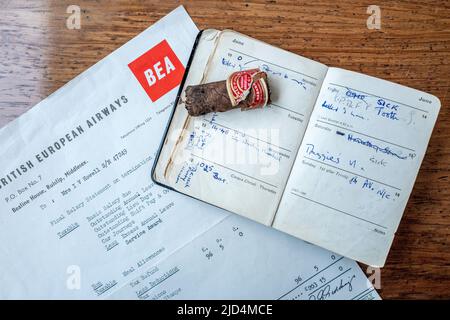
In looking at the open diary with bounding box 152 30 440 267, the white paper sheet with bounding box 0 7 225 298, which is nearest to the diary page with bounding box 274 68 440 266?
the open diary with bounding box 152 30 440 267

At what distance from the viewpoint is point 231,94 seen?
58cm

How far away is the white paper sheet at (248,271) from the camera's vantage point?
0.62m

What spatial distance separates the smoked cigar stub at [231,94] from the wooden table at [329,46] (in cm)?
7

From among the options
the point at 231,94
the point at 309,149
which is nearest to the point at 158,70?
the point at 231,94

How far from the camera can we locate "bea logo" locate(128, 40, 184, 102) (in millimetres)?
621

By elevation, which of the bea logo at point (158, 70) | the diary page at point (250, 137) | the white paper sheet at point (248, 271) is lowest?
the white paper sheet at point (248, 271)

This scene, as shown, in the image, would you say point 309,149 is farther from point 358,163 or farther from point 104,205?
point 104,205

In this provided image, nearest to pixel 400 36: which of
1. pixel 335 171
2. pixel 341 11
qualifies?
pixel 341 11

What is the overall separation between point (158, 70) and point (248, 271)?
0.98 feet

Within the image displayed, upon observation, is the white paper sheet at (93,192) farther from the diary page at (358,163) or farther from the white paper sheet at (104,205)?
the diary page at (358,163)

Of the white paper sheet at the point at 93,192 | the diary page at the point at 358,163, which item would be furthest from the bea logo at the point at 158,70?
the diary page at the point at 358,163

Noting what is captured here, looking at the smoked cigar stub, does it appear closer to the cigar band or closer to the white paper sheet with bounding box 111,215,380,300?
the cigar band

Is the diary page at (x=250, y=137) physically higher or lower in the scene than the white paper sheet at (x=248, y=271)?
higher
